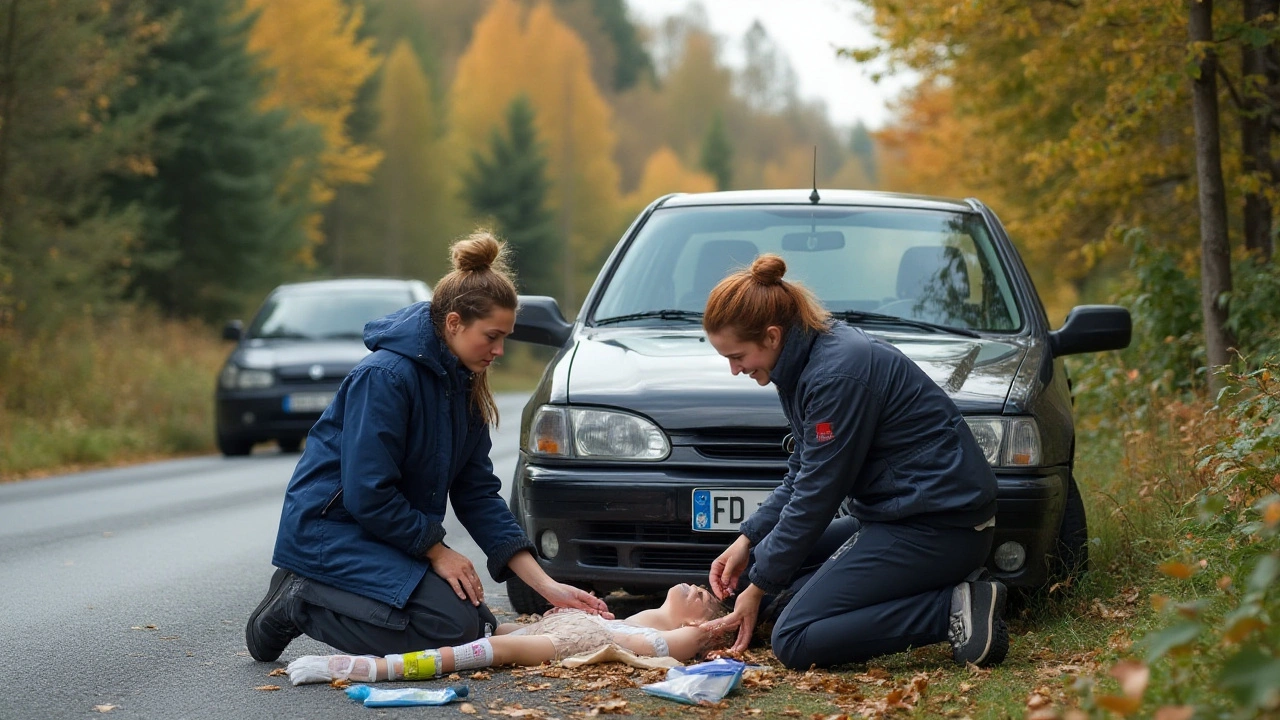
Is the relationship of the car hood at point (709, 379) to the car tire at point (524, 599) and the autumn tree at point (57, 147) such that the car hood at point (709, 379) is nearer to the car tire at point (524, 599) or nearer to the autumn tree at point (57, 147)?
the car tire at point (524, 599)

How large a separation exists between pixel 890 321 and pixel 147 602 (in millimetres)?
3496

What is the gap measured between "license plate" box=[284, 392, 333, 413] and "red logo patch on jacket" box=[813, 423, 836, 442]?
1043cm

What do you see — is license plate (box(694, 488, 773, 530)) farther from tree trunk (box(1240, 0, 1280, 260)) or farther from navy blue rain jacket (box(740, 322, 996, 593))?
tree trunk (box(1240, 0, 1280, 260))

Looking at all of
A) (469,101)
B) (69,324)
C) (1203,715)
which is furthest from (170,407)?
(469,101)

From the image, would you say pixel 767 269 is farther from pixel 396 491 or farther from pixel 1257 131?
pixel 1257 131

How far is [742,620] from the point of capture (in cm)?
500

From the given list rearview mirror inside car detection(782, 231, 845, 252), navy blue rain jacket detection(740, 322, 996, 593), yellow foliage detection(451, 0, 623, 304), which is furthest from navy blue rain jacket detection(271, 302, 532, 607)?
yellow foliage detection(451, 0, 623, 304)

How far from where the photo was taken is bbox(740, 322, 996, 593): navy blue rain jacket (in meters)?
4.79

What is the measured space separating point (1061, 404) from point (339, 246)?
4760 cm

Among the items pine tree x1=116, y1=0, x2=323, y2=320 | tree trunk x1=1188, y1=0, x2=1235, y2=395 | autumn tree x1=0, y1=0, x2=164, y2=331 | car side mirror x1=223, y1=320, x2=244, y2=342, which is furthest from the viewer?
pine tree x1=116, y1=0, x2=323, y2=320

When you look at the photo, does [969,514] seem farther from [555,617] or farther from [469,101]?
[469,101]

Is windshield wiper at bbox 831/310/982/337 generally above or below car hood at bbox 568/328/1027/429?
above

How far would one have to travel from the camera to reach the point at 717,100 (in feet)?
326

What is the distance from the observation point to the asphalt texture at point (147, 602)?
4746 mm
